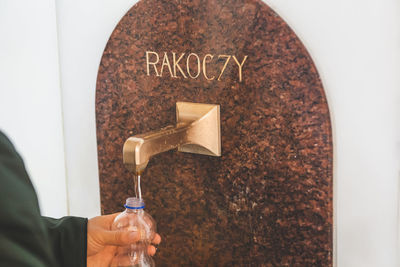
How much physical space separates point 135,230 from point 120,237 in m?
0.03

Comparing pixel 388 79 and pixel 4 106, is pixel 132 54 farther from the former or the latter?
pixel 388 79

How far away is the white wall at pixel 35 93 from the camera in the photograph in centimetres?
110

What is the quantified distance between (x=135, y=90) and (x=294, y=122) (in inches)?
12.1

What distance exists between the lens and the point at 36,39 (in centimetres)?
113

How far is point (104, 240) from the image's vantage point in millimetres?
893

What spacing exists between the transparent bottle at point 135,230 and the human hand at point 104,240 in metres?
0.01

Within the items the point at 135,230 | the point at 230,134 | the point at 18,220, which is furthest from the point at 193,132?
the point at 18,220

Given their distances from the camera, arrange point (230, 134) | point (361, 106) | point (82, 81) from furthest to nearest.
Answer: point (82, 81), point (230, 134), point (361, 106)

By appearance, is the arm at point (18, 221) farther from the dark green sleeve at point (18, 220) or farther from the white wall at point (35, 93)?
the white wall at point (35, 93)

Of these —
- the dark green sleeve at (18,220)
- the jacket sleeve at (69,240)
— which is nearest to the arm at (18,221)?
the dark green sleeve at (18,220)

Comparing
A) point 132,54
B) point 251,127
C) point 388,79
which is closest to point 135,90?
point 132,54

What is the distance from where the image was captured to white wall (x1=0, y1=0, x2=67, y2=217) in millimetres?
1097

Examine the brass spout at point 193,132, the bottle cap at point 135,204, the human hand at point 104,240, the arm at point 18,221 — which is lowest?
the human hand at point 104,240

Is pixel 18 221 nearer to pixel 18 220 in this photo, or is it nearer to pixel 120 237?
pixel 18 220
